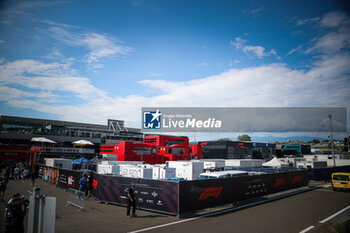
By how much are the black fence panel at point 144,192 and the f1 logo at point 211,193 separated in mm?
1705

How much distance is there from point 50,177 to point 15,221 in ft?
68.3

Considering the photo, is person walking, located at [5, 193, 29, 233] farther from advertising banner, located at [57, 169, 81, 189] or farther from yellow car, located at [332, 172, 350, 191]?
yellow car, located at [332, 172, 350, 191]

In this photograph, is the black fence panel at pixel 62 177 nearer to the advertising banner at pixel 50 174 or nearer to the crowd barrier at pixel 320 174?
the advertising banner at pixel 50 174

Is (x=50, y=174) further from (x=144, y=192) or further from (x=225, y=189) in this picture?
(x=225, y=189)

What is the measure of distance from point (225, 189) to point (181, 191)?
11.8 feet

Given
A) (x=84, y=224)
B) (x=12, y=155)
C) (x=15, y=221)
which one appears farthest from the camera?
(x=12, y=155)

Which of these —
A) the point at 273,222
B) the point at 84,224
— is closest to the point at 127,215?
the point at 84,224

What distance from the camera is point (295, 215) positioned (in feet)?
39.1

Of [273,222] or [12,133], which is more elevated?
[12,133]

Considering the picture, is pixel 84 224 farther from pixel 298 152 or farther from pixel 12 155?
pixel 298 152

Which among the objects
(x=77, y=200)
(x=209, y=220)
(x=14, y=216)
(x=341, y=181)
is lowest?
(x=209, y=220)

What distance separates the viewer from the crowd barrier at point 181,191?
457 inches

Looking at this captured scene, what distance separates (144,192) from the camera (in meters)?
12.8

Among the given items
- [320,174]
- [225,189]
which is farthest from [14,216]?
[320,174]
